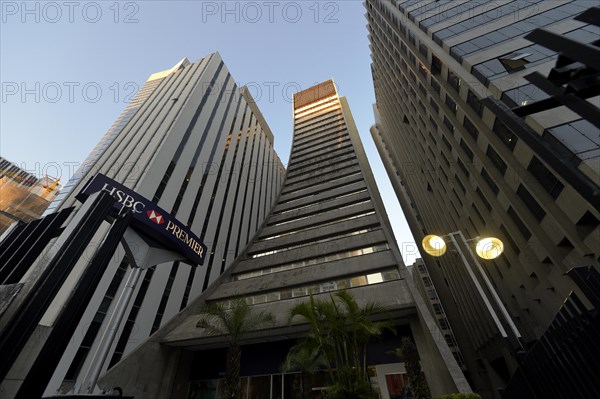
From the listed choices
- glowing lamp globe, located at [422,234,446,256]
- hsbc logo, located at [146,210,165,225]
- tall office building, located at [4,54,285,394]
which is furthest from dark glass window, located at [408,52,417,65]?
hsbc logo, located at [146,210,165,225]

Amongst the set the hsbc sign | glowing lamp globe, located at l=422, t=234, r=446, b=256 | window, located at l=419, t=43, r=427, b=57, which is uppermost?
window, located at l=419, t=43, r=427, b=57

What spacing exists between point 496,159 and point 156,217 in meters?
18.5

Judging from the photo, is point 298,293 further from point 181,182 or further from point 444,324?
point 444,324

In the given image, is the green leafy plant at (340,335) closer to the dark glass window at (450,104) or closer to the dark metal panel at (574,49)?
the dark metal panel at (574,49)

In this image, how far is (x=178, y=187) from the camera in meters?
22.1

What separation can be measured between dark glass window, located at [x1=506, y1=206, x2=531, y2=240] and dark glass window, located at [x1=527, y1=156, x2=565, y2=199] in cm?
318

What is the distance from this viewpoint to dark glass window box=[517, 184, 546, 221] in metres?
12.5

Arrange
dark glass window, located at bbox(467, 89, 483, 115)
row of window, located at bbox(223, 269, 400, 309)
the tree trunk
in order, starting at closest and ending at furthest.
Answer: the tree trunk
dark glass window, located at bbox(467, 89, 483, 115)
row of window, located at bbox(223, 269, 400, 309)

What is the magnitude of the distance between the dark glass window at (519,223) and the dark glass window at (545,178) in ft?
10.4

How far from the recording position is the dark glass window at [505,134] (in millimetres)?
12993

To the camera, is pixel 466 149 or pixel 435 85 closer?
pixel 466 149

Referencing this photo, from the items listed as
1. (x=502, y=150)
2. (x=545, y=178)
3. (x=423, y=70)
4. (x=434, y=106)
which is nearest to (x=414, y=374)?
(x=545, y=178)

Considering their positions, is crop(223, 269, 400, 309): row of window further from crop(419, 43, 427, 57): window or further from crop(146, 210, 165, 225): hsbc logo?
crop(419, 43, 427, 57): window

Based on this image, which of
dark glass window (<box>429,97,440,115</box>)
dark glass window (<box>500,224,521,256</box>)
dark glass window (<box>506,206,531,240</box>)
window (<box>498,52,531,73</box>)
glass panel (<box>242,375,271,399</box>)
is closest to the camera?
window (<box>498,52,531,73</box>)
